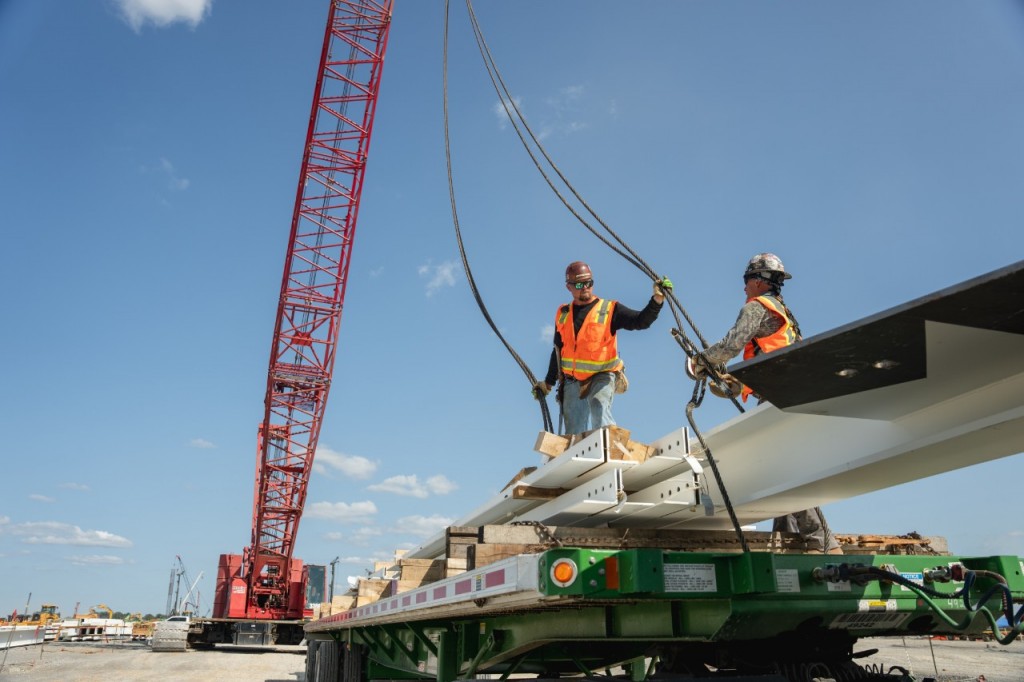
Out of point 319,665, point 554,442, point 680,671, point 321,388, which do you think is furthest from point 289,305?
point 680,671

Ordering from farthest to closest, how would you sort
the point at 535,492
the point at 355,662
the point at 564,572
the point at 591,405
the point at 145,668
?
1. the point at 145,668
2. the point at 355,662
3. the point at 591,405
4. the point at 535,492
5. the point at 564,572

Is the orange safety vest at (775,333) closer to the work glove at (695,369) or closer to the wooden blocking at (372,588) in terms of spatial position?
the work glove at (695,369)

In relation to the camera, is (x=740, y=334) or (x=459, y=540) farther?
(x=740, y=334)

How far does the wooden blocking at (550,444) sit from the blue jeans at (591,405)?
126 centimetres

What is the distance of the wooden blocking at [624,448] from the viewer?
4.21m

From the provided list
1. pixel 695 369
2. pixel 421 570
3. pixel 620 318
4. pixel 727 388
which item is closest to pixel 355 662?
pixel 421 570

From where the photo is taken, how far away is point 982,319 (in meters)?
2.54

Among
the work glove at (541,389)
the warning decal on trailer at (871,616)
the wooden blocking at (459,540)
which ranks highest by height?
the work glove at (541,389)

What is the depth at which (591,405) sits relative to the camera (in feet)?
20.5

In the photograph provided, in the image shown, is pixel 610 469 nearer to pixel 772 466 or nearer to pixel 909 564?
pixel 772 466

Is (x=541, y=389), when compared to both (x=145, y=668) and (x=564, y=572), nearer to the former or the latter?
(x=564, y=572)

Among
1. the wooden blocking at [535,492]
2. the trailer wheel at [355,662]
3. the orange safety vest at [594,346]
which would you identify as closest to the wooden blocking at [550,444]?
the wooden blocking at [535,492]

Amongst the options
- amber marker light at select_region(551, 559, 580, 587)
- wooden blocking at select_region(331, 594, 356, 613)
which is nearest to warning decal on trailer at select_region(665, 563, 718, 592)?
amber marker light at select_region(551, 559, 580, 587)

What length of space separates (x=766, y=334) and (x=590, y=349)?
6.29 feet
